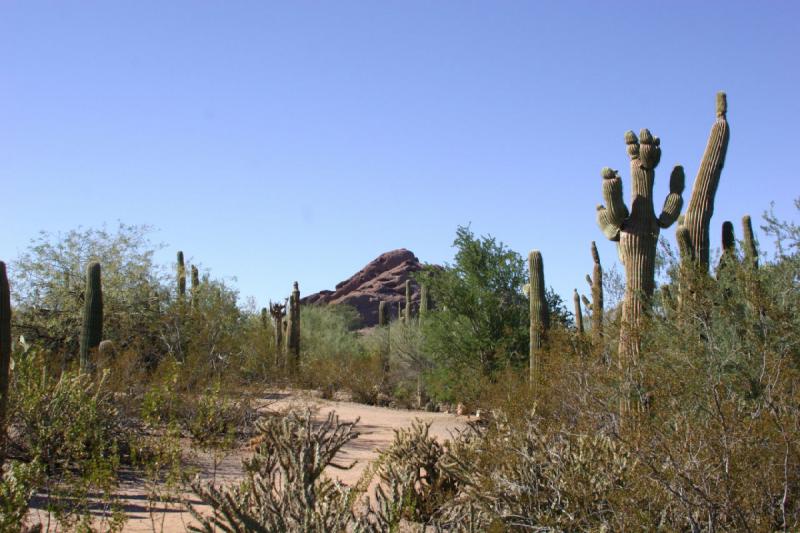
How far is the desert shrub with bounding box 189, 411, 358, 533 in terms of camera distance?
4727 mm

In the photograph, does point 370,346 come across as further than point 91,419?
Yes

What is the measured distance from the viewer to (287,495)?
4.95m

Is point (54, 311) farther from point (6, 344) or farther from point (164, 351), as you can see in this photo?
point (6, 344)

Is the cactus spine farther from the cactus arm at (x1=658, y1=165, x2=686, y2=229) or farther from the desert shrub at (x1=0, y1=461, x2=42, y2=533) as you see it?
the desert shrub at (x1=0, y1=461, x2=42, y2=533)

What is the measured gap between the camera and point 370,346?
1398 inches

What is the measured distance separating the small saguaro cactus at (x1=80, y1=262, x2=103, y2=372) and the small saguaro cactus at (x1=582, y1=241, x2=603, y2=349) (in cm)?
895

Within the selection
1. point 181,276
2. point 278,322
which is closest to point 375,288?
point 278,322

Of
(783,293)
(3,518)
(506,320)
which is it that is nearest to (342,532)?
(3,518)

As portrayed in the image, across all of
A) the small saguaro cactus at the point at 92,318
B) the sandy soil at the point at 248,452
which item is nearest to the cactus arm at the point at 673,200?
the sandy soil at the point at 248,452

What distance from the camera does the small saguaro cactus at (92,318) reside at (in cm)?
1553

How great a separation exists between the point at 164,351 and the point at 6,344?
44.3 ft

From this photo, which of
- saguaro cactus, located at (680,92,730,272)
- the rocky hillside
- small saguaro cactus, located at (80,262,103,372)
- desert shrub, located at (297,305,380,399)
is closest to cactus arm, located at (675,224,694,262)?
saguaro cactus, located at (680,92,730,272)

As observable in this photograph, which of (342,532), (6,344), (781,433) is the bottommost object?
(342,532)

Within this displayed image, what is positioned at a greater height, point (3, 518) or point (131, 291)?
point (131, 291)
